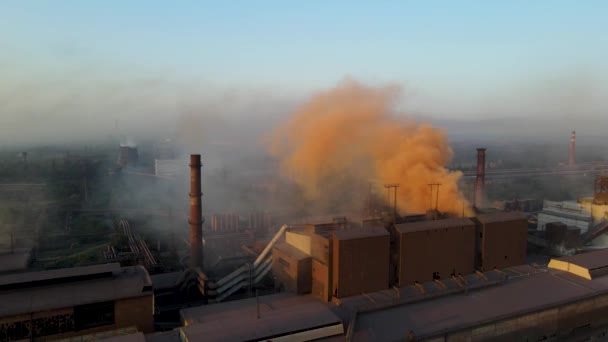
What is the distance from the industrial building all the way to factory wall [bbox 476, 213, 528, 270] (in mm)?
15876

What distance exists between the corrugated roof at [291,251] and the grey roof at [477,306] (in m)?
4.31

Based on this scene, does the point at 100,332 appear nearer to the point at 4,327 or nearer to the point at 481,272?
the point at 4,327

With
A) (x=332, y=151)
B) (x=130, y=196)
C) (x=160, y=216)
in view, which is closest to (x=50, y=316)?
(x=332, y=151)

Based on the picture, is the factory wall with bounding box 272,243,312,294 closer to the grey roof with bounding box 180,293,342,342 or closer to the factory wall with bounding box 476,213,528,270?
the grey roof with bounding box 180,293,342,342

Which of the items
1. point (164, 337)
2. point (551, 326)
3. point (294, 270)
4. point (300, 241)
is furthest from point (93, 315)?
point (551, 326)

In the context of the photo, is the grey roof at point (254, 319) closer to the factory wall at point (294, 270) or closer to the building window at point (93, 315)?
the factory wall at point (294, 270)

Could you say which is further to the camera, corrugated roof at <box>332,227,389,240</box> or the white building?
the white building

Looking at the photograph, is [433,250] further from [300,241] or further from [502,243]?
[300,241]

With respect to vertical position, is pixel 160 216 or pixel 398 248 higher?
pixel 398 248

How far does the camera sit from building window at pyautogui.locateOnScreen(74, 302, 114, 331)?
14.8 m

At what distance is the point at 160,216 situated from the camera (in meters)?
45.0

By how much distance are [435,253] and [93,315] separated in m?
14.6

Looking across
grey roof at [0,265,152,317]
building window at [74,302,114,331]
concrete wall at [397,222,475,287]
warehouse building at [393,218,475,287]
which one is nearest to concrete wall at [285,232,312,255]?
warehouse building at [393,218,475,287]

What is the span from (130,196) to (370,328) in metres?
47.8
